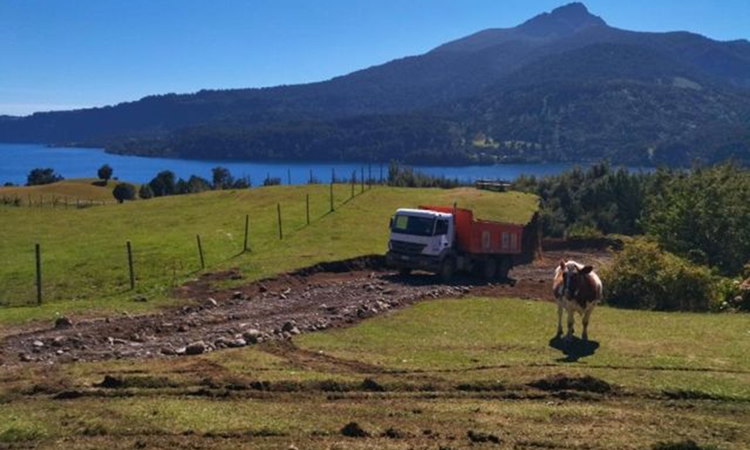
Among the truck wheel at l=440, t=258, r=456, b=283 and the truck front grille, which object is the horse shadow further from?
the truck front grille

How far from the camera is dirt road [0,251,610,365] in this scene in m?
19.8

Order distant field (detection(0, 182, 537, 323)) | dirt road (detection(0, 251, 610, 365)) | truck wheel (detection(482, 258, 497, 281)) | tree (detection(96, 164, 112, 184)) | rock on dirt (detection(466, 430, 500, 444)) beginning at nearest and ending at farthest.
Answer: rock on dirt (detection(466, 430, 500, 444)) → dirt road (detection(0, 251, 610, 365)) → distant field (detection(0, 182, 537, 323)) → truck wheel (detection(482, 258, 497, 281)) → tree (detection(96, 164, 112, 184))

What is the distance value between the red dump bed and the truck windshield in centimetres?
138

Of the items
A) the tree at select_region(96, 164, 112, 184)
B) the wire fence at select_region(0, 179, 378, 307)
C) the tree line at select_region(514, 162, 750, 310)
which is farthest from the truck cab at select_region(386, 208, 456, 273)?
the tree at select_region(96, 164, 112, 184)

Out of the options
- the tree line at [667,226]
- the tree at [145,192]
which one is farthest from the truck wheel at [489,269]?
the tree at [145,192]

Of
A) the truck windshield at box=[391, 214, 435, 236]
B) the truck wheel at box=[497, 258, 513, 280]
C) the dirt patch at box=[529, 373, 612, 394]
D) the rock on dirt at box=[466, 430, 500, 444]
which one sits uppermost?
the truck windshield at box=[391, 214, 435, 236]

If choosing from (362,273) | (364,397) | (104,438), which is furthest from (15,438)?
(362,273)

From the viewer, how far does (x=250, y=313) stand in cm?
2562

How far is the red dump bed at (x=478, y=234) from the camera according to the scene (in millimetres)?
36938

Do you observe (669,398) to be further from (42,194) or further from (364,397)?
(42,194)

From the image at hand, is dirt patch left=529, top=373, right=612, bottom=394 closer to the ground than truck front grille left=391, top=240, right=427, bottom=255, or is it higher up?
closer to the ground

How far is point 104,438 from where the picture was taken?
12.1 meters

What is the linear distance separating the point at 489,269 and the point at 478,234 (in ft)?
7.53

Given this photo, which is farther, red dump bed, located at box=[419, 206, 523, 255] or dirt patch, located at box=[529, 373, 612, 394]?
red dump bed, located at box=[419, 206, 523, 255]
